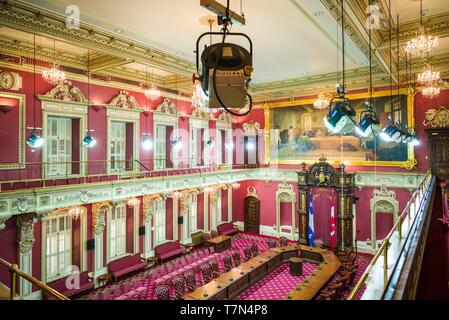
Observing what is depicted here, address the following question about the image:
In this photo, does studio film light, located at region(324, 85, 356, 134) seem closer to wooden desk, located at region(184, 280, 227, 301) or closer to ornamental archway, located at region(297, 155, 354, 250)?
wooden desk, located at region(184, 280, 227, 301)

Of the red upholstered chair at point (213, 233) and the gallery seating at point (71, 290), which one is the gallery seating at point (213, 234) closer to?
the red upholstered chair at point (213, 233)

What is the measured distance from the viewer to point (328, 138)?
49.3 ft

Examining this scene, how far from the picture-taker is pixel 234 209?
18391mm

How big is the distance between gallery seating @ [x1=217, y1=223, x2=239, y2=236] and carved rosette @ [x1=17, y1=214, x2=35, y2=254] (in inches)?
378

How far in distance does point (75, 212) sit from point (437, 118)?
46.3 ft

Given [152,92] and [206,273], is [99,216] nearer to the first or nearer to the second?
[206,273]

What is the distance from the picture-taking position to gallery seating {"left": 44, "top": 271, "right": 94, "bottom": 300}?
1002cm

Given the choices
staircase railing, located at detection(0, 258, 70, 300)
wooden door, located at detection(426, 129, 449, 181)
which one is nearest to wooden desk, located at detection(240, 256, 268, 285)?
wooden door, located at detection(426, 129, 449, 181)

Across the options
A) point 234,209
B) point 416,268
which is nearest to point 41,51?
point 416,268

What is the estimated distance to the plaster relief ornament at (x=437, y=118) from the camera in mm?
12045
